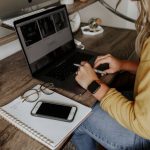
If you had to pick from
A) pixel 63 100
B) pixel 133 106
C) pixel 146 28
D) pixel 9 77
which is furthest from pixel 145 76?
pixel 9 77

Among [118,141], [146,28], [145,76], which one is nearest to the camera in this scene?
[145,76]

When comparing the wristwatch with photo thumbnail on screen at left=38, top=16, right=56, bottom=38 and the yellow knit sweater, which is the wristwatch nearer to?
the yellow knit sweater

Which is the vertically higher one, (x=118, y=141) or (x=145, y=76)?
(x=145, y=76)

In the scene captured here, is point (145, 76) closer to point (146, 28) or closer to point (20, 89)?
point (146, 28)

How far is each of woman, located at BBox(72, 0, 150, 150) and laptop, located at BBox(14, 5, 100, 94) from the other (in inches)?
3.7

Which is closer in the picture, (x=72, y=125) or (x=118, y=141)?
(x=72, y=125)

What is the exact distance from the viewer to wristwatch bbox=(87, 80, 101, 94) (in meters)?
0.93

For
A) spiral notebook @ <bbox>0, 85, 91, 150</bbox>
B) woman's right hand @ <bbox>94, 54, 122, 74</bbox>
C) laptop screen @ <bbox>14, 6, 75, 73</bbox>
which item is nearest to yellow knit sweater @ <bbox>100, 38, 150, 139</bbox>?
spiral notebook @ <bbox>0, 85, 91, 150</bbox>

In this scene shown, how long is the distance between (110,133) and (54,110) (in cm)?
32

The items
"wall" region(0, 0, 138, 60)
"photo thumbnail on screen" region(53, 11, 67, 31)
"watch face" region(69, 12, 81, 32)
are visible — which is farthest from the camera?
"wall" region(0, 0, 138, 60)

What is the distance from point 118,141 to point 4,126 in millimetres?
500

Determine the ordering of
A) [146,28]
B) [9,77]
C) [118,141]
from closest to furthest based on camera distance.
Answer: [146,28] → [118,141] → [9,77]

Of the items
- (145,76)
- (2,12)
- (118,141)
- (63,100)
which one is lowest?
(118,141)

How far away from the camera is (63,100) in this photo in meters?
0.93
